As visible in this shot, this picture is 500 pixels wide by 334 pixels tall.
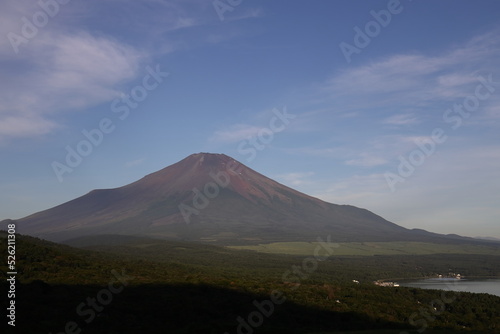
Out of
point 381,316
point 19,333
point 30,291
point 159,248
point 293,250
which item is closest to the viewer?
point 19,333

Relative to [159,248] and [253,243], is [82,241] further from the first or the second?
[253,243]

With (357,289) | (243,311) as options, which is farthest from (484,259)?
(243,311)

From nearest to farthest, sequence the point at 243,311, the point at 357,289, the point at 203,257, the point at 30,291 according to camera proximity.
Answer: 1. the point at 30,291
2. the point at 243,311
3. the point at 357,289
4. the point at 203,257

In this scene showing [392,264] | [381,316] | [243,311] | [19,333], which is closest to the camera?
[19,333]

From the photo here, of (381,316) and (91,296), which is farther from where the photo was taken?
(381,316)

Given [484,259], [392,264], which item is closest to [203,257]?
[392,264]

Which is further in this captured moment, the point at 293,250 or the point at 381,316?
the point at 293,250

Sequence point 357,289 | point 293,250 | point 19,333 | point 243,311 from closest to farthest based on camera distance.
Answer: point 19,333
point 243,311
point 357,289
point 293,250

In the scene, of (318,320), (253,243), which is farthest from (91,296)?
(253,243)

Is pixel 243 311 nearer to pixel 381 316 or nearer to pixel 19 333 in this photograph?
pixel 381 316
